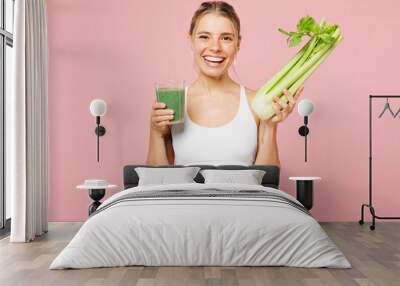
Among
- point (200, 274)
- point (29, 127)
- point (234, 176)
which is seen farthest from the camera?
point (234, 176)

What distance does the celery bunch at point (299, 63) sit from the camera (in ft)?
21.7

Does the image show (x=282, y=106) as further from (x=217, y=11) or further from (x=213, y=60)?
(x=217, y=11)

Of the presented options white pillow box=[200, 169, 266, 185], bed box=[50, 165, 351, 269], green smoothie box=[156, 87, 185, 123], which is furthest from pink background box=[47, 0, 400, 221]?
bed box=[50, 165, 351, 269]

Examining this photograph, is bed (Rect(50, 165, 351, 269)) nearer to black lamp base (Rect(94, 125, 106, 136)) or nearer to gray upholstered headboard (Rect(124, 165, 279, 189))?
gray upholstered headboard (Rect(124, 165, 279, 189))

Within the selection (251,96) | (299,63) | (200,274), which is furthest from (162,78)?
(200,274)

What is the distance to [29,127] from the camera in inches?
232

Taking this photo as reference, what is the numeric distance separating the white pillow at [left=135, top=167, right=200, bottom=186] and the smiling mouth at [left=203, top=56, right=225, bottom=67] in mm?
1265

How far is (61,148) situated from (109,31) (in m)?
1.43

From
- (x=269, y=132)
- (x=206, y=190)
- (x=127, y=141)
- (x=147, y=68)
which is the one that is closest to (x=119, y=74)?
(x=147, y=68)

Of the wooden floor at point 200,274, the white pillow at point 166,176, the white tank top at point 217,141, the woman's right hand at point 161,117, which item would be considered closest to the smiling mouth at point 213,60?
the white tank top at point 217,141

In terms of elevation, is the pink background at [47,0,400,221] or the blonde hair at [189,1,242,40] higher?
the blonde hair at [189,1,242,40]

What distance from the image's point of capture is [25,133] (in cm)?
580

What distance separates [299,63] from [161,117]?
1.61 meters

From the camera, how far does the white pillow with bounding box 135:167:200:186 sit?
6.07 metres
